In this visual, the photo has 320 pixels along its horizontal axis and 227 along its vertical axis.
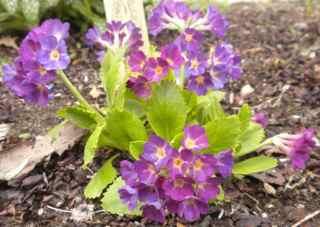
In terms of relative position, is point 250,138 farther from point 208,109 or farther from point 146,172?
point 146,172

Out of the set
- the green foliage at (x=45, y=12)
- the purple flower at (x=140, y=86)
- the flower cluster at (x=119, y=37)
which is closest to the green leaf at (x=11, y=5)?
the green foliage at (x=45, y=12)

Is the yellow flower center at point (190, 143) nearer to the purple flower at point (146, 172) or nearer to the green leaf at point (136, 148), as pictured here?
the purple flower at point (146, 172)

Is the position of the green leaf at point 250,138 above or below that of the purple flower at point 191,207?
above

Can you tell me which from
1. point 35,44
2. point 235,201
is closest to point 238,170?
point 235,201

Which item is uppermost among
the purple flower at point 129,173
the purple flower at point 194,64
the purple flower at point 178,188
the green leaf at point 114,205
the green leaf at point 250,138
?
the purple flower at point 194,64

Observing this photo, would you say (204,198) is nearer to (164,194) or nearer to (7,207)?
(164,194)

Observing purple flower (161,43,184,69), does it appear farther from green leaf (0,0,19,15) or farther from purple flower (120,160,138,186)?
green leaf (0,0,19,15)
